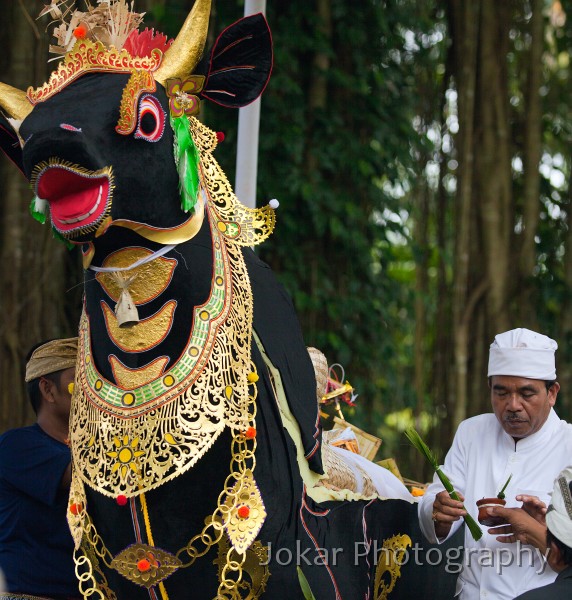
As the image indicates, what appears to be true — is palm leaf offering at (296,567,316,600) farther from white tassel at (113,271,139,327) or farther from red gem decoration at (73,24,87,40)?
red gem decoration at (73,24,87,40)

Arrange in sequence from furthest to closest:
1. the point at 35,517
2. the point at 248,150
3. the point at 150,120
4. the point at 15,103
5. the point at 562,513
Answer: the point at 248,150, the point at 35,517, the point at 15,103, the point at 150,120, the point at 562,513

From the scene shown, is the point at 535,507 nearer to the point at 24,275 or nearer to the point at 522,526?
the point at 522,526

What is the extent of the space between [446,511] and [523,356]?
21.6 inches

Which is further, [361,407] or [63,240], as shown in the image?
[361,407]

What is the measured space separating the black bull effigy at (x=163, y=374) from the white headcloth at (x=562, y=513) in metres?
0.63

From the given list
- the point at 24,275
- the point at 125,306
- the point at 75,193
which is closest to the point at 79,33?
the point at 75,193

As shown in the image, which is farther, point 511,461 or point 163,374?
point 511,461

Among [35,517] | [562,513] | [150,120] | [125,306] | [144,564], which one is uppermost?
[150,120]

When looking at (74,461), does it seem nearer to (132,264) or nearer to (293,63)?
(132,264)

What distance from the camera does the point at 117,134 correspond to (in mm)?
2674

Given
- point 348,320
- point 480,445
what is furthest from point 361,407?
point 480,445

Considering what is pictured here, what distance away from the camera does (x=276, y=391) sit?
9.69ft

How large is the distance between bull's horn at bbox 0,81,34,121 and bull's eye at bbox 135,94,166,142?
31 cm

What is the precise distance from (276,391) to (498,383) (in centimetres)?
79
